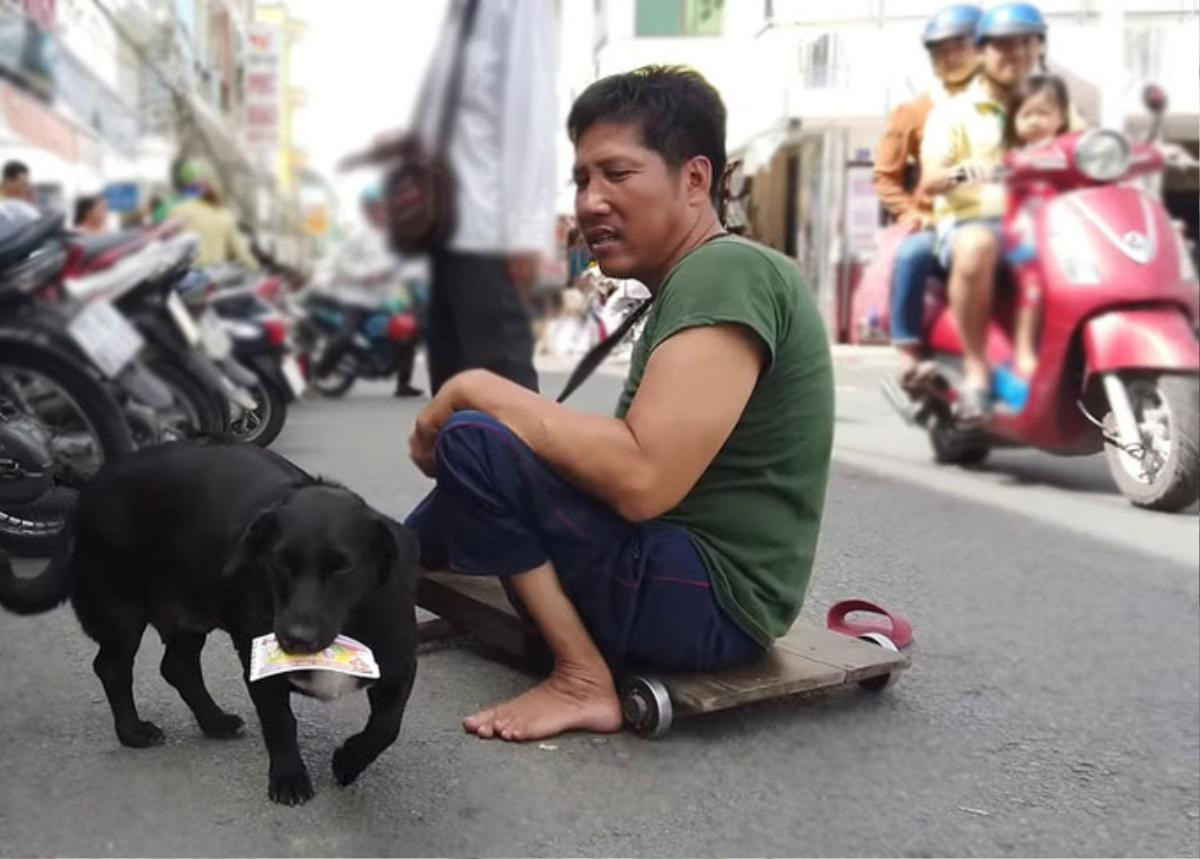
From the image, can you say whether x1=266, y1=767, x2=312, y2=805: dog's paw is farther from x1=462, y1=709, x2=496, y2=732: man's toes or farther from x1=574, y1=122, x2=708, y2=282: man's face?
x1=574, y1=122, x2=708, y2=282: man's face

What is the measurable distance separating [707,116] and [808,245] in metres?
0.10

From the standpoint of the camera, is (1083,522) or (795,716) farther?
(795,716)

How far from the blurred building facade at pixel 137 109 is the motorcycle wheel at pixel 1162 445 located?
1.59 feet

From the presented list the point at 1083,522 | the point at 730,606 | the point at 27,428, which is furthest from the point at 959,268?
the point at 730,606

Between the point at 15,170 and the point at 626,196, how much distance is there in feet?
0.94

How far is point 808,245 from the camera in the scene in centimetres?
68

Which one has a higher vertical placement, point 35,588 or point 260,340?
point 260,340

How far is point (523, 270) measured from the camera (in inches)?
18.5

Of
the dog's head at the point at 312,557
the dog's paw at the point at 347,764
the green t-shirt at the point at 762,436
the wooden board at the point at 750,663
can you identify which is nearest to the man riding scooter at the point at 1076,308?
the green t-shirt at the point at 762,436

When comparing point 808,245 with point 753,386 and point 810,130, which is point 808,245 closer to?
point 810,130

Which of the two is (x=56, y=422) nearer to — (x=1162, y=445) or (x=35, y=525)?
(x=35, y=525)

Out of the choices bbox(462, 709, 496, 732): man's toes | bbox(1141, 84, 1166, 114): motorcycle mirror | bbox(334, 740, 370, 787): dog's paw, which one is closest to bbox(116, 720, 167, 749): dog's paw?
bbox(334, 740, 370, 787): dog's paw

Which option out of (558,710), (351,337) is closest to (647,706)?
(558,710)

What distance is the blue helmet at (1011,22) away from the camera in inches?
24.2
